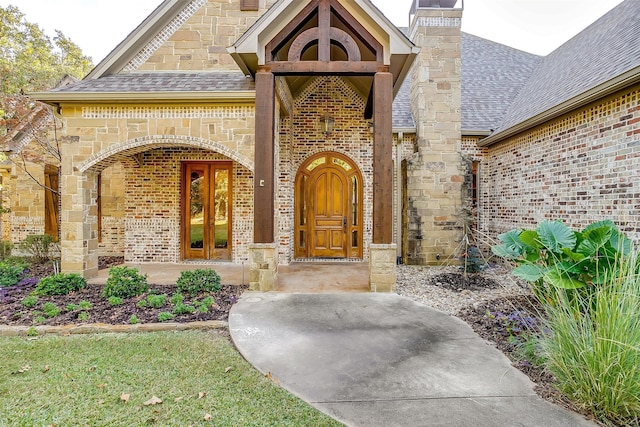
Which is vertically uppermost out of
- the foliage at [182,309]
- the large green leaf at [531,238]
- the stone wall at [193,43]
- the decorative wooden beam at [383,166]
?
the stone wall at [193,43]

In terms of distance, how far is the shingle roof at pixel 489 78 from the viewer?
8.91 m

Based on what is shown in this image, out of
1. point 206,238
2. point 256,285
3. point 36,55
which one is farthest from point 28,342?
point 36,55

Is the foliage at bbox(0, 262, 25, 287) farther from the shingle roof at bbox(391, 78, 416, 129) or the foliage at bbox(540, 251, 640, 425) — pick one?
the shingle roof at bbox(391, 78, 416, 129)

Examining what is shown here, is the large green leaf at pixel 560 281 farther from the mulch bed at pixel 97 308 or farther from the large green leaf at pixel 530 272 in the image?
the mulch bed at pixel 97 308

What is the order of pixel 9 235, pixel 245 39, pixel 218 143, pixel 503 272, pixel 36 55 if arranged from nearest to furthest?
1. pixel 245 39
2. pixel 218 143
3. pixel 503 272
4. pixel 9 235
5. pixel 36 55

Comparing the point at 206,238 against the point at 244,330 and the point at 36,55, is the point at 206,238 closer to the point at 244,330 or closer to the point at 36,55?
the point at 244,330

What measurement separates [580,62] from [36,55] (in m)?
20.2

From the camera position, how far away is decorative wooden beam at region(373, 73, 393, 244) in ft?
16.9

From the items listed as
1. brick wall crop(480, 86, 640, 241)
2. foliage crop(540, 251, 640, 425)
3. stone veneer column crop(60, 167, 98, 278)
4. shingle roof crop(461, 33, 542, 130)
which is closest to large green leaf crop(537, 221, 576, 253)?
foliage crop(540, 251, 640, 425)

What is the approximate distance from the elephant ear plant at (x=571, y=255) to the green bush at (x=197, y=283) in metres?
4.26

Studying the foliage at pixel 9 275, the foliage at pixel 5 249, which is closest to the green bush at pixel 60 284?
the foliage at pixel 9 275

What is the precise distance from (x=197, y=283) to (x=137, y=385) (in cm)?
252

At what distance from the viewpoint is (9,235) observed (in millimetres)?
8867

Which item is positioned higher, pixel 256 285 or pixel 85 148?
pixel 85 148
